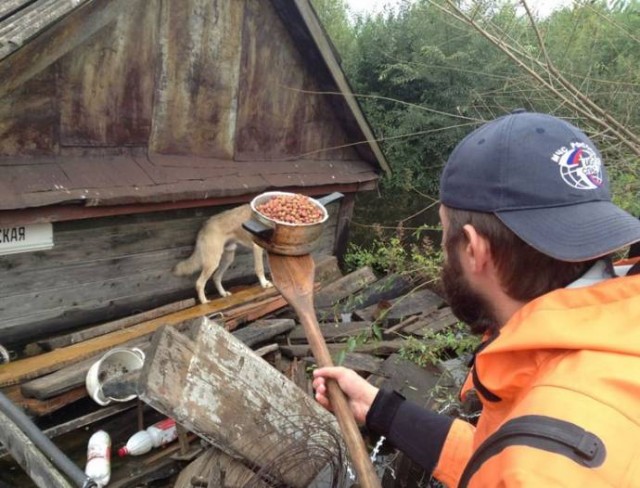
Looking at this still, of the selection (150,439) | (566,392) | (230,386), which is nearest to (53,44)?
(230,386)

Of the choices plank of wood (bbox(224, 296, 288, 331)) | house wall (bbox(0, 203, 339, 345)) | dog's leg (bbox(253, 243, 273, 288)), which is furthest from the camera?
dog's leg (bbox(253, 243, 273, 288))

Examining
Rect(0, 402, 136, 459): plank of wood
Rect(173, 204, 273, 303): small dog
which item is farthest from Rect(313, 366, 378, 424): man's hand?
Rect(173, 204, 273, 303): small dog

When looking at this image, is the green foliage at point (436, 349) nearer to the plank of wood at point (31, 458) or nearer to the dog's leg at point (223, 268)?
the dog's leg at point (223, 268)

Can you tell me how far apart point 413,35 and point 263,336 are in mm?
9454

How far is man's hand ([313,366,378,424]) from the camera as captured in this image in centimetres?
229

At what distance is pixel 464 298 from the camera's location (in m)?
1.53

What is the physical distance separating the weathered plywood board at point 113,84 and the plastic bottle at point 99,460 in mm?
2705

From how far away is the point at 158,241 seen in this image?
5.97 meters

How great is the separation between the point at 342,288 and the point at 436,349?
2347 millimetres

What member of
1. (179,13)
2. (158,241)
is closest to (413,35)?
(179,13)

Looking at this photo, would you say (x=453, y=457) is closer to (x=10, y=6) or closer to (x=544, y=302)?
(x=544, y=302)

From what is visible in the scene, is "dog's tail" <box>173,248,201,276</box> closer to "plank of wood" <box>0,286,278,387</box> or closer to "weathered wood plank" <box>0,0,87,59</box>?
"plank of wood" <box>0,286,278,387</box>

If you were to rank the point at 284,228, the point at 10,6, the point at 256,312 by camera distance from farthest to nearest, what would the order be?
the point at 256,312
the point at 10,6
the point at 284,228

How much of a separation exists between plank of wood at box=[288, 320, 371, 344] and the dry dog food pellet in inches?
124
